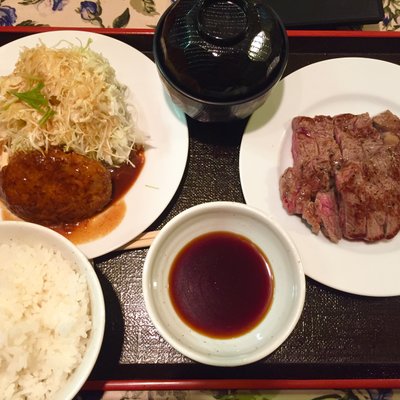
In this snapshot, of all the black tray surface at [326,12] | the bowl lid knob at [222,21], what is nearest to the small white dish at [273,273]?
the bowl lid knob at [222,21]

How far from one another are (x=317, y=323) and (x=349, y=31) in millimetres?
1637

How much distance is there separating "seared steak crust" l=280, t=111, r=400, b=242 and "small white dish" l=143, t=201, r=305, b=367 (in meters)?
0.30

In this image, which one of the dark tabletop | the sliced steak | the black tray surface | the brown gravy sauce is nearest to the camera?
the dark tabletop

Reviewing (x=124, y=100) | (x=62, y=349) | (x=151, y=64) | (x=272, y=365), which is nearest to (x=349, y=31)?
(x=151, y=64)

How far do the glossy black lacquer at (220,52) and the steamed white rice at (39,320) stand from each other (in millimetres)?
952

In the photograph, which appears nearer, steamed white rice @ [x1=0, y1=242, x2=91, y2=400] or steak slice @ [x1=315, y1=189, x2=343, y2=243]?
steamed white rice @ [x1=0, y1=242, x2=91, y2=400]

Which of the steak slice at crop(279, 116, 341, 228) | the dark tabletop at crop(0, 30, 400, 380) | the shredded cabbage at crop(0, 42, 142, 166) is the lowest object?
the dark tabletop at crop(0, 30, 400, 380)

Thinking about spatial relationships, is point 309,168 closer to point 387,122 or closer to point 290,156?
point 290,156

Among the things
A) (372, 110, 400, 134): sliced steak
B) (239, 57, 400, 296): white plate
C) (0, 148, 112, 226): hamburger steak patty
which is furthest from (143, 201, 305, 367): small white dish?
(372, 110, 400, 134): sliced steak

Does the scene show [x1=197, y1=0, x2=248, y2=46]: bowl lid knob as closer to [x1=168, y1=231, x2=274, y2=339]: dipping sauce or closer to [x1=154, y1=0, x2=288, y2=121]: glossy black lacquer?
[x1=154, y1=0, x2=288, y2=121]: glossy black lacquer

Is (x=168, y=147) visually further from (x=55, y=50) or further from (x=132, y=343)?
(x=132, y=343)

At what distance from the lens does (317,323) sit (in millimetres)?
2021

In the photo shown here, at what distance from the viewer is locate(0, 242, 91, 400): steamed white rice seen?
163cm

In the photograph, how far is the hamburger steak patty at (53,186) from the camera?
1964 mm
